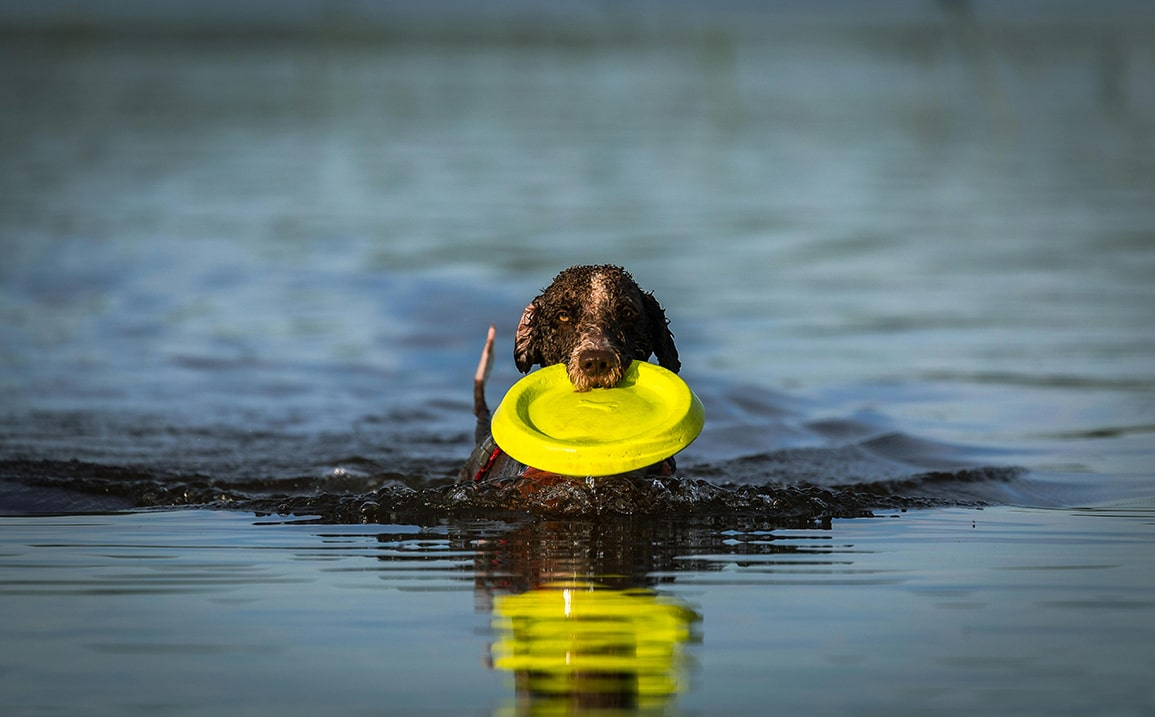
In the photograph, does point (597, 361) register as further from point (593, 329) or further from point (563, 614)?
point (563, 614)

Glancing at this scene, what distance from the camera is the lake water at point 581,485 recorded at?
16.1 ft

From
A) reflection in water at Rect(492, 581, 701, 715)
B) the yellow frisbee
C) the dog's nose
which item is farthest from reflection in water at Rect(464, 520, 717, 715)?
the dog's nose

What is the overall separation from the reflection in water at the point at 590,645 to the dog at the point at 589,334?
1.84 metres

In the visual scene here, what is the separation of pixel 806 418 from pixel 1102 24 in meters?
47.2

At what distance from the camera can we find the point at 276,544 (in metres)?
7.01

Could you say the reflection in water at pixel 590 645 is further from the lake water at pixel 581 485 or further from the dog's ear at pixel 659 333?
the dog's ear at pixel 659 333

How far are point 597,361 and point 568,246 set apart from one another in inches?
491

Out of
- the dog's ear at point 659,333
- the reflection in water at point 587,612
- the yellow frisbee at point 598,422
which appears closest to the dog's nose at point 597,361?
the yellow frisbee at point 598,422

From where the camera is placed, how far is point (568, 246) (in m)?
20.0

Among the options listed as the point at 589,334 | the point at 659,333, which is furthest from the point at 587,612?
the point at 659,333

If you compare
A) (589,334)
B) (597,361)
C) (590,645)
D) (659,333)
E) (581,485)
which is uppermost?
(659,333)

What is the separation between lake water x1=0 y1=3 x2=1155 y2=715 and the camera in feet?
16.1

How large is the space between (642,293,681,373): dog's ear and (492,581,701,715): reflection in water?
268 centimetres

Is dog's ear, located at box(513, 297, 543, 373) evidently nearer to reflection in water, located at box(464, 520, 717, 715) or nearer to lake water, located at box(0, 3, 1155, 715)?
lake water, located at box(0, 3, 1155, 715)
